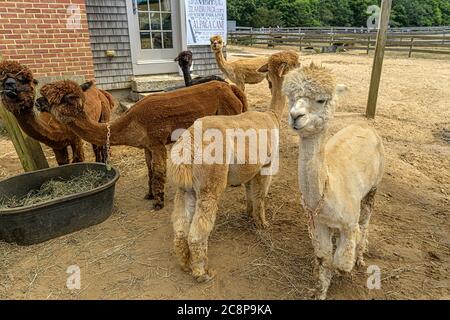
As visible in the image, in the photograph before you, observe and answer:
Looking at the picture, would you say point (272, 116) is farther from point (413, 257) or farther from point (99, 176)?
point (99, 176)

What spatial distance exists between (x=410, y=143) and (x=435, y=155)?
1.90ft

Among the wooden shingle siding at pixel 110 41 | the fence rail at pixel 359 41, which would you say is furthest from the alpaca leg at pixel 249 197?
the fence rail at pixel 359 41

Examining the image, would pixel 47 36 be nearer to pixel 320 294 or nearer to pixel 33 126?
pixel 33 126

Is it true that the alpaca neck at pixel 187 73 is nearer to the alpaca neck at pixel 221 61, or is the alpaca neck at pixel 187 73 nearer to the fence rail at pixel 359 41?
the alpaca neck at pixel 221 61

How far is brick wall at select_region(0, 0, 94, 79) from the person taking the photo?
243 inches

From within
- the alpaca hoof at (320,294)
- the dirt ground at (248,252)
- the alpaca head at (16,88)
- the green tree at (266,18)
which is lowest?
the dirt ground at (248,252)

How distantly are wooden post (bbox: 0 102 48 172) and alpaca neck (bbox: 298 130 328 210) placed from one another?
11.4ft

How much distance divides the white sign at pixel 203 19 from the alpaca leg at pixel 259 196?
20.1 ft

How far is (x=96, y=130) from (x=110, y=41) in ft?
16.2

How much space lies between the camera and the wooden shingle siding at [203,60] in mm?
8930

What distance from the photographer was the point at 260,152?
3.14 m

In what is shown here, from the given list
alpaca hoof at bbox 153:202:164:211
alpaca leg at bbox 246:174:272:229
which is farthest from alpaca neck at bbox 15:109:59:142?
alpaca leg at bbox 246:174:272:229

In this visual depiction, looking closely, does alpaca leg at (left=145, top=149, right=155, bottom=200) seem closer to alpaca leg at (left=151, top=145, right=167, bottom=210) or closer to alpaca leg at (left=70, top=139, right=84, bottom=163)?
alpaca leg at (left=151, top=145, right=167, bottom=210)
